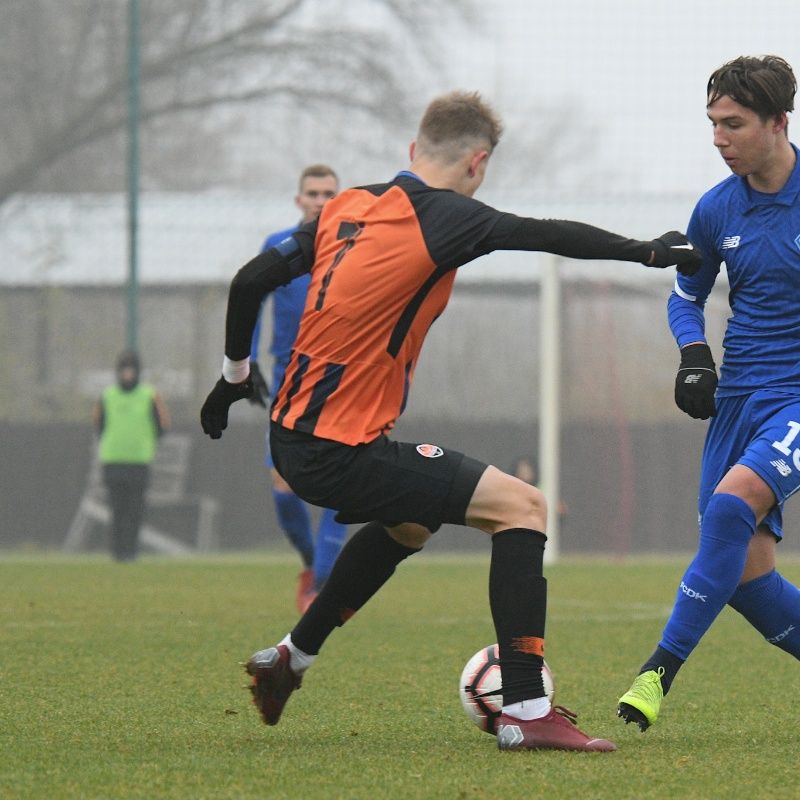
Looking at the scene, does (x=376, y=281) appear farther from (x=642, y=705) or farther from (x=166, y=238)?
(x=166, y=238)

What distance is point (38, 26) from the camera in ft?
59.9

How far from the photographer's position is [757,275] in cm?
471

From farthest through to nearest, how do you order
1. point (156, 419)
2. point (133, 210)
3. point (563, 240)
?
point (133, 210)
point (156, 419)
point (563, 240)

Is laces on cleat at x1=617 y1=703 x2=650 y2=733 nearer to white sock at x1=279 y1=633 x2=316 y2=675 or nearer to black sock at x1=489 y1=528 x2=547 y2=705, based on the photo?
black sock at x1=489 y1=528 x2=547 y2=705

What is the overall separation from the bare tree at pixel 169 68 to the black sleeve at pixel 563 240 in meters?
13.9

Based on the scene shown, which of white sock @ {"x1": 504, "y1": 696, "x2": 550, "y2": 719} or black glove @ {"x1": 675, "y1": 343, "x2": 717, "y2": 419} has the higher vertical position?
black glove @ {"x1": 675, "y1": 343, "x2": 717, "y2": 419}

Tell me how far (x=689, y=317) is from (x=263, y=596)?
5768 millimetres

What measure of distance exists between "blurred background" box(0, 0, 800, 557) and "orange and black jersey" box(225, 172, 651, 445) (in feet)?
40.0

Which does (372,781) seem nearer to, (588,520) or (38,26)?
(588,520)

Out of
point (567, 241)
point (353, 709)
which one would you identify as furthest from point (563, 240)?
point (353, 709)

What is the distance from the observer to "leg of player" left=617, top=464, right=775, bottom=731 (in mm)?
4488

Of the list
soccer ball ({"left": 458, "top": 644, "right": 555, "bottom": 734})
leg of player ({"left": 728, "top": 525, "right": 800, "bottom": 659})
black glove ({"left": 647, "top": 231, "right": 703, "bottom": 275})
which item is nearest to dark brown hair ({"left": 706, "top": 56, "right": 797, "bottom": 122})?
black glove ({"left": 647, "top": 231, "right": 703, "bottom": 275})

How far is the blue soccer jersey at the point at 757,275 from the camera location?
15.3 ft

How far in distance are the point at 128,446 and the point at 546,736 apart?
1143 centimetres
